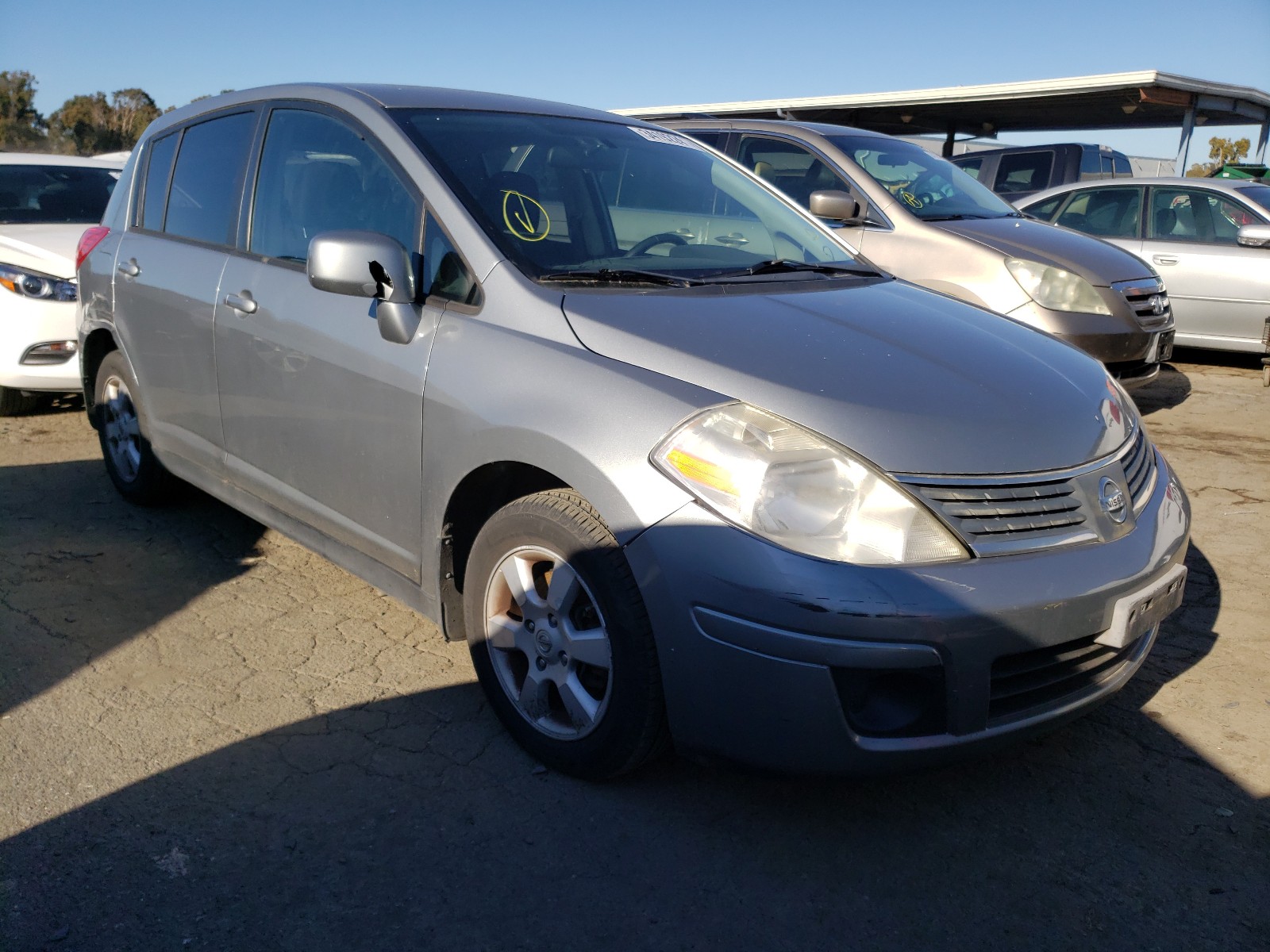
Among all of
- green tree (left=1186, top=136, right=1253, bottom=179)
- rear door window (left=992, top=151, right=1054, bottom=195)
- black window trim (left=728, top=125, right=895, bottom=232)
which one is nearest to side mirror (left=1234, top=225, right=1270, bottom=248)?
black window trim (left=728, top=125, right=895, bottom=232)

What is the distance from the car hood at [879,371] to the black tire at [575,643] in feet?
1.46

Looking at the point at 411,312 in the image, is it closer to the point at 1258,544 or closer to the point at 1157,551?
the point at 1157,551

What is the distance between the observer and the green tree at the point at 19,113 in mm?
35312

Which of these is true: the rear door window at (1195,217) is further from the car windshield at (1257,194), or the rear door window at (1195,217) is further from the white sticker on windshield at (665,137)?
the white sticker on windshield at (665,137)

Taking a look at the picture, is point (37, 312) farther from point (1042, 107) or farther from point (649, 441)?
point (1042, 107)

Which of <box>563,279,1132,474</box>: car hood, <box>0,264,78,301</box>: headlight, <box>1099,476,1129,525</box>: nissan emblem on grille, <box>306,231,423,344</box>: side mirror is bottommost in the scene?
<box>1099,476,1129,525</box>: nissan emblem on grille

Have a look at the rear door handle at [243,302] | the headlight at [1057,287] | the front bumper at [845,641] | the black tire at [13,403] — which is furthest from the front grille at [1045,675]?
the black tire at [13,403]

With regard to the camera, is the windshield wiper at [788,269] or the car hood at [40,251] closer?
the windshield wiper at [788,269]

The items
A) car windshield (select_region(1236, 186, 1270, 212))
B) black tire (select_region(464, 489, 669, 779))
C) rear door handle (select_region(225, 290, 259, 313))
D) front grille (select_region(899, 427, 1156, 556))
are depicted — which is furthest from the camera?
car windshield (select_region(1236, 186, 1270, 212))

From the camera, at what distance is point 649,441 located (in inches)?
94.2

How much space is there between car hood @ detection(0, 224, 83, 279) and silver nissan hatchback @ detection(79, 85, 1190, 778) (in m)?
2.74

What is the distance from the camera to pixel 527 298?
2785 mm

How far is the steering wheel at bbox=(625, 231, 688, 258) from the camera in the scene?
10.7 ft

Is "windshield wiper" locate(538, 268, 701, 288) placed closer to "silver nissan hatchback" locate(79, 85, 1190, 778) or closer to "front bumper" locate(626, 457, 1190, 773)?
"silver nissan hatchback" locate(79, 85, 1190, 778)
